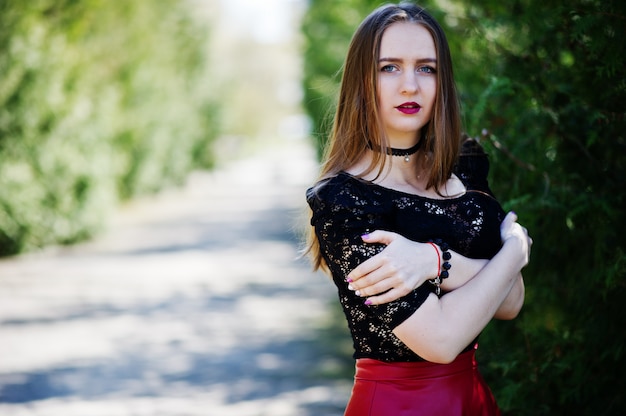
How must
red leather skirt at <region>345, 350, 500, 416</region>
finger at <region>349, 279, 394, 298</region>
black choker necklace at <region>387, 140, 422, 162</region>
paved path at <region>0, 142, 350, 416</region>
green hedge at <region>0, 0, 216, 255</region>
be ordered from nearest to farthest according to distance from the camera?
1. finger at <region>349, 279, 394, 298</region>
2. red leather skirt at <region>345, 350, 500, 416</region>
3. black choker necklace at <region>387, 140, 422, 162</region>
4. paved path at <region>0, 142, 350, 416</region>
5. green hedge at <region>0, 0, 216, 255</region>

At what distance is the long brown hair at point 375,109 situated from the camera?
2219mm

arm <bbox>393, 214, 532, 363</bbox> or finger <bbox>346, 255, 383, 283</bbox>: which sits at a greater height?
finger <bbox>346, 255, 383, 283</bbox>

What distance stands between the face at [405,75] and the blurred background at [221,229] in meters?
0.92

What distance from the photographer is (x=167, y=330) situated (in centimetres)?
816

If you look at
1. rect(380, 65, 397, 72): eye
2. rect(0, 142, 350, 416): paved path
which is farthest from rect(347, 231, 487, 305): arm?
rect(0, 142, 350, 416): paved path

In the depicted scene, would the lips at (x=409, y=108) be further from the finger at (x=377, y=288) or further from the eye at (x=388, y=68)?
the finger at (x=377, y=288)

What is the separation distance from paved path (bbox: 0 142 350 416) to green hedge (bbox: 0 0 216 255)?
0.88m

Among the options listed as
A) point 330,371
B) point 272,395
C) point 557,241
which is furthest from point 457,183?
point 330,371

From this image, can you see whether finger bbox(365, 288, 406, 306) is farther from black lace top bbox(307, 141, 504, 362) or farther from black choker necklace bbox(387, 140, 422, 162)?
black choker necklace bbox(387, 140, 422, 162)

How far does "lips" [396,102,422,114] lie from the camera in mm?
2211

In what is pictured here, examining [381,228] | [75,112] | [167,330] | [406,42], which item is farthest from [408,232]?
[75,112]

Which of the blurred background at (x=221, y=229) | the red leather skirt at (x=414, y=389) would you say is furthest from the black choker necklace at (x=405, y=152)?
the blurred background at (x=221, y=229)

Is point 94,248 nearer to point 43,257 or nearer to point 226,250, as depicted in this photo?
point 43,257

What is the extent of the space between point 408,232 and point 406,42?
0.57m
